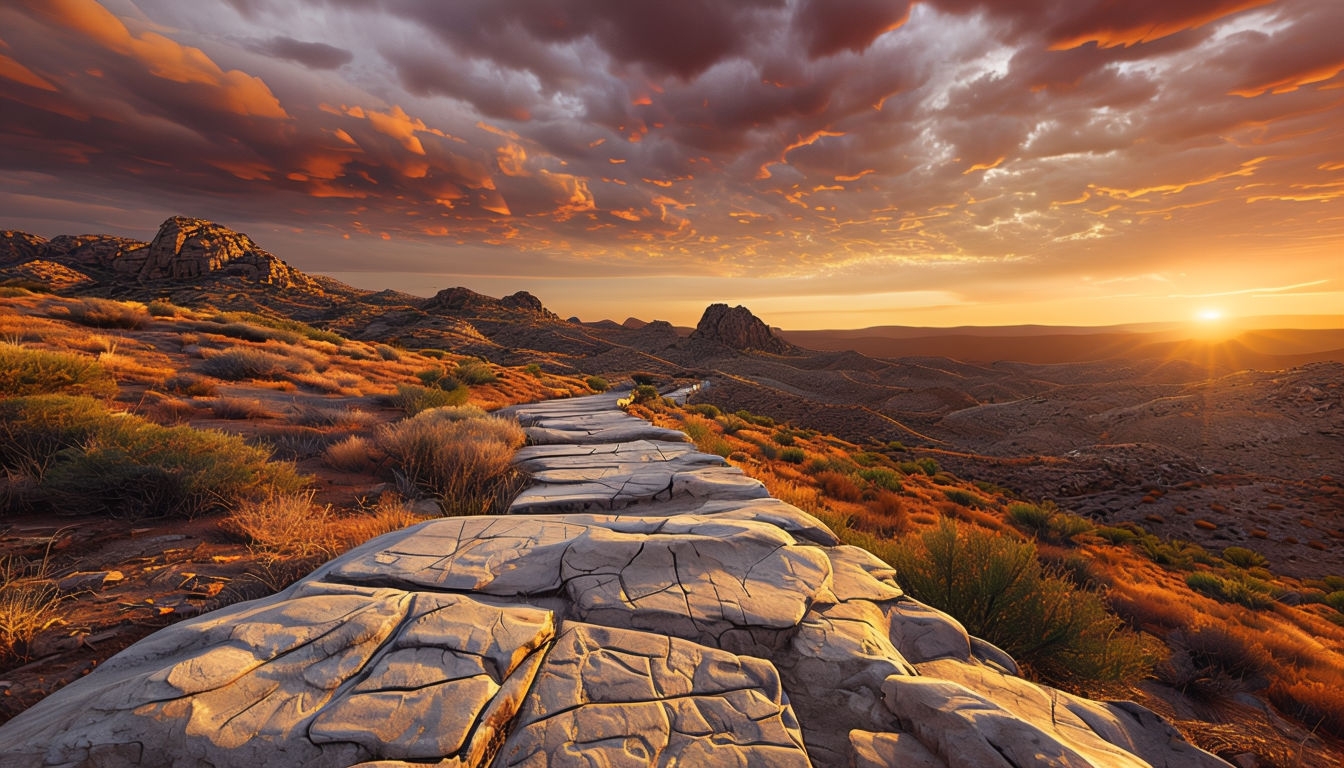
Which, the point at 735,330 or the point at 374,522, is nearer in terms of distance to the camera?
the point at 374,522

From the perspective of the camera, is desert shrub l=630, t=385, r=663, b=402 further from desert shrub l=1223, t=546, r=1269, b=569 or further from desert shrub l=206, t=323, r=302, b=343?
desert shrub l=1223, t=546, r=1269, b=569

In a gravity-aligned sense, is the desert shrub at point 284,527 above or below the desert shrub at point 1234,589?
above

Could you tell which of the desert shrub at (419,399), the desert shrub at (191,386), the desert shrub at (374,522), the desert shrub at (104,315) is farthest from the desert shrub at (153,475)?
the desert shrub at (104,315)

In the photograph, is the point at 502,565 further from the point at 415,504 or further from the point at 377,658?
the point at 415,504

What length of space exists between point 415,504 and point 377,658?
3144mm

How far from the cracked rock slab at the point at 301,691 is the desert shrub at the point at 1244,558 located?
66.8 ft

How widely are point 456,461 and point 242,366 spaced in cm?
879

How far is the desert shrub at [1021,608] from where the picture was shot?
3.58m

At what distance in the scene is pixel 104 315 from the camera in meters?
13.2

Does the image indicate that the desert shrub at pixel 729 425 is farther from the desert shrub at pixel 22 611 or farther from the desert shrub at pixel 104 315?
the desert shrub at pixel 104 315

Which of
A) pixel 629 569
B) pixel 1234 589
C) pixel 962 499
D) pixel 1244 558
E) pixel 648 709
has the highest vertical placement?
pixel 629 569

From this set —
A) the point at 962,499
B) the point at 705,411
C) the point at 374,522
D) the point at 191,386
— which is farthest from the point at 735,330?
the point at 374,522

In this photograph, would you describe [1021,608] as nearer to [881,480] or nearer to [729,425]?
[881,480]

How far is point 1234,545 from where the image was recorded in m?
14.8
